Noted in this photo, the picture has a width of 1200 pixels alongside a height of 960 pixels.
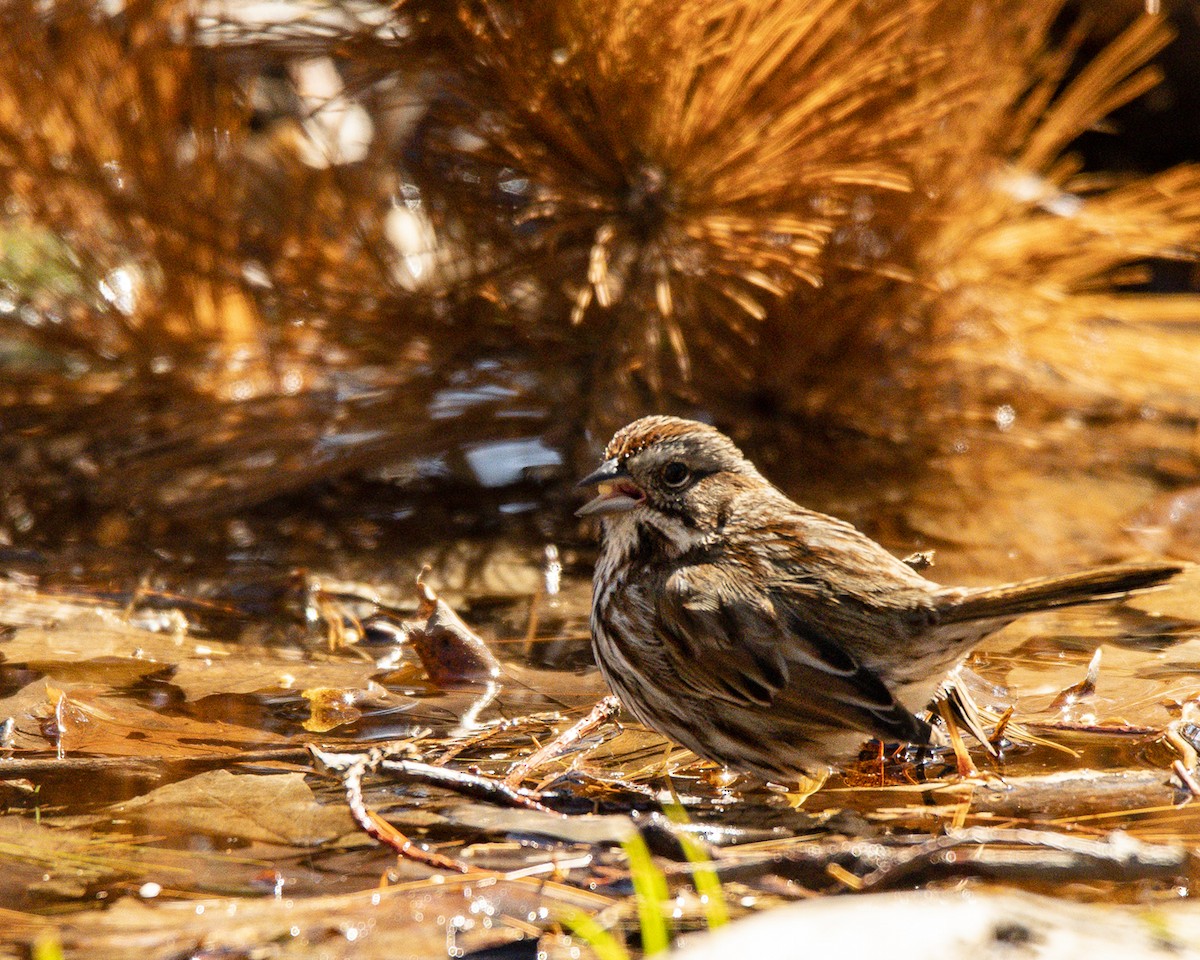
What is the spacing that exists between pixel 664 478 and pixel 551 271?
138cm

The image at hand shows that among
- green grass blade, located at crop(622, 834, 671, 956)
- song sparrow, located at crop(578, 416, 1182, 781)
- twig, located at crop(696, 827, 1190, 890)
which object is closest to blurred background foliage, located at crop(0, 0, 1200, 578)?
song sparrow, located at crop(578, 416, 1182, 781)

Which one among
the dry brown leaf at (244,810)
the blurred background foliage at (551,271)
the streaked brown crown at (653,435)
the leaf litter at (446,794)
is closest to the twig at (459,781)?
the leaf litter at (446,794)

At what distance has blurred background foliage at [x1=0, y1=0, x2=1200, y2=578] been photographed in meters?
4.11

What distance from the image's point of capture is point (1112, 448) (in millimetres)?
5398

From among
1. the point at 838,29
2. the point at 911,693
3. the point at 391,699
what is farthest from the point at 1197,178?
the point at 391,699

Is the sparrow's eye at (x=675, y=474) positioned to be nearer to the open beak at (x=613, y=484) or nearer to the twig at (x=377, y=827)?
the open beak at (x=613, y=484)

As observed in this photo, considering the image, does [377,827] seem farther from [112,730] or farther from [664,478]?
[664,478]

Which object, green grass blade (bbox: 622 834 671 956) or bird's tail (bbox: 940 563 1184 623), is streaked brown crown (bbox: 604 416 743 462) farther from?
green grass blade (bbox: 622 834 671 956)

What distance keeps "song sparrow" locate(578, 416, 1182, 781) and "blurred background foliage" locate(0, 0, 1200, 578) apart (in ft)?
3.34

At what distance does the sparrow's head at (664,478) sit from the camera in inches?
128

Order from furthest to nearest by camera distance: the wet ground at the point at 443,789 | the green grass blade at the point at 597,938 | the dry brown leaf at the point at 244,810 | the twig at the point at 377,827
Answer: the dry brown leaf at the point at 244,810, the twig at the point at 377,827, the wet ground at the point at 443,789, the green grass blade at the point at 597,938

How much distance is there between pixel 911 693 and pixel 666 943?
114cm

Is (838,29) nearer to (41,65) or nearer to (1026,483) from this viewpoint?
(1026,483)

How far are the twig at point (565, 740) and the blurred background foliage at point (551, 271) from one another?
135cm
